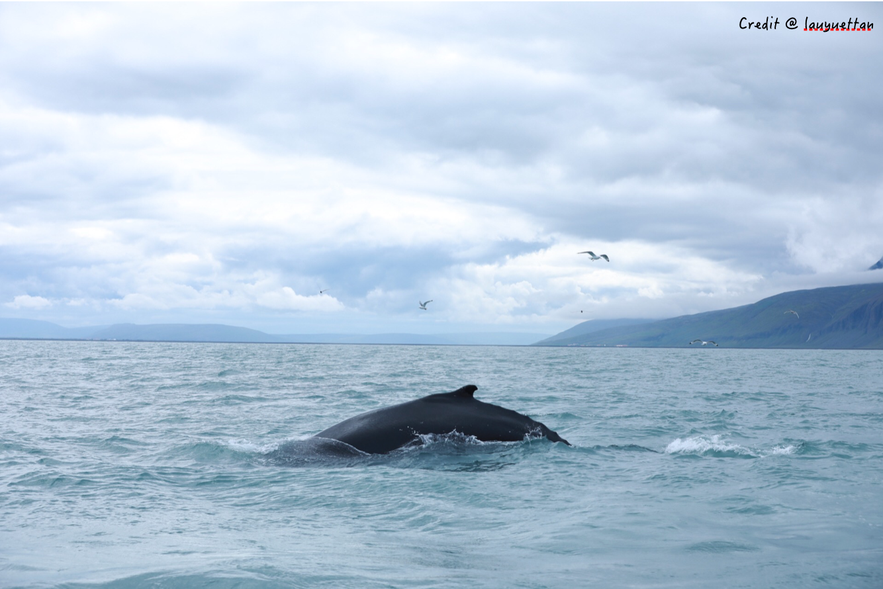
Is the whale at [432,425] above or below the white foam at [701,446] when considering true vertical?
above

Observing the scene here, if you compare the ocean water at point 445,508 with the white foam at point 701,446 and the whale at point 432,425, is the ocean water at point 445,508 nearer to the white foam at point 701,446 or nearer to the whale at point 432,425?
the white foam at point 701,446

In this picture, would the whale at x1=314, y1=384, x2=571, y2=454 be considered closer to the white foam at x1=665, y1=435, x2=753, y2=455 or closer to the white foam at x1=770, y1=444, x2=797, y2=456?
the white foam at x1=665, y1=435, x2=753, y2=455

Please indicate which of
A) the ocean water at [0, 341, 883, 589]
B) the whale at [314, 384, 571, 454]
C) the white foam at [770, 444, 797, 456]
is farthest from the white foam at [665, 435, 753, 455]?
the whale at [314, 384, 571, 454]

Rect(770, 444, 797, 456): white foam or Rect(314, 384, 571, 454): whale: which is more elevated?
Rect(314, 384, 571, 454): whale

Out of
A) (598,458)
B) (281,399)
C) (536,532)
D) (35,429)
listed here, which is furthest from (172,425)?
(536,532)

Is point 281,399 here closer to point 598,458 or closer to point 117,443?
Result: point 117,443

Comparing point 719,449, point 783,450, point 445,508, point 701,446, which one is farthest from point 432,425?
point 783,450

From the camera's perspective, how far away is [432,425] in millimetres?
12930

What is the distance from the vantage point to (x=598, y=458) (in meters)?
13.5

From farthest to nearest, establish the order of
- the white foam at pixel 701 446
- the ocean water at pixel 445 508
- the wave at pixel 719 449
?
the white foam at pixel 701 446
the wave at pixel 719 449
the ocean water at pixel 445 508

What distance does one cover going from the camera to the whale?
1277cm

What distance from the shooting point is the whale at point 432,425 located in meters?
12.8

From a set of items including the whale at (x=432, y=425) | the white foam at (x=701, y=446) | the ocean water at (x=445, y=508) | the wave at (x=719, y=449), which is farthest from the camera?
the white foam at (x=701, y=446)

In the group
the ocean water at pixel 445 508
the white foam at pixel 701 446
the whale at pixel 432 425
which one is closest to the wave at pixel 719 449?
the white foam at pixel 701 446
